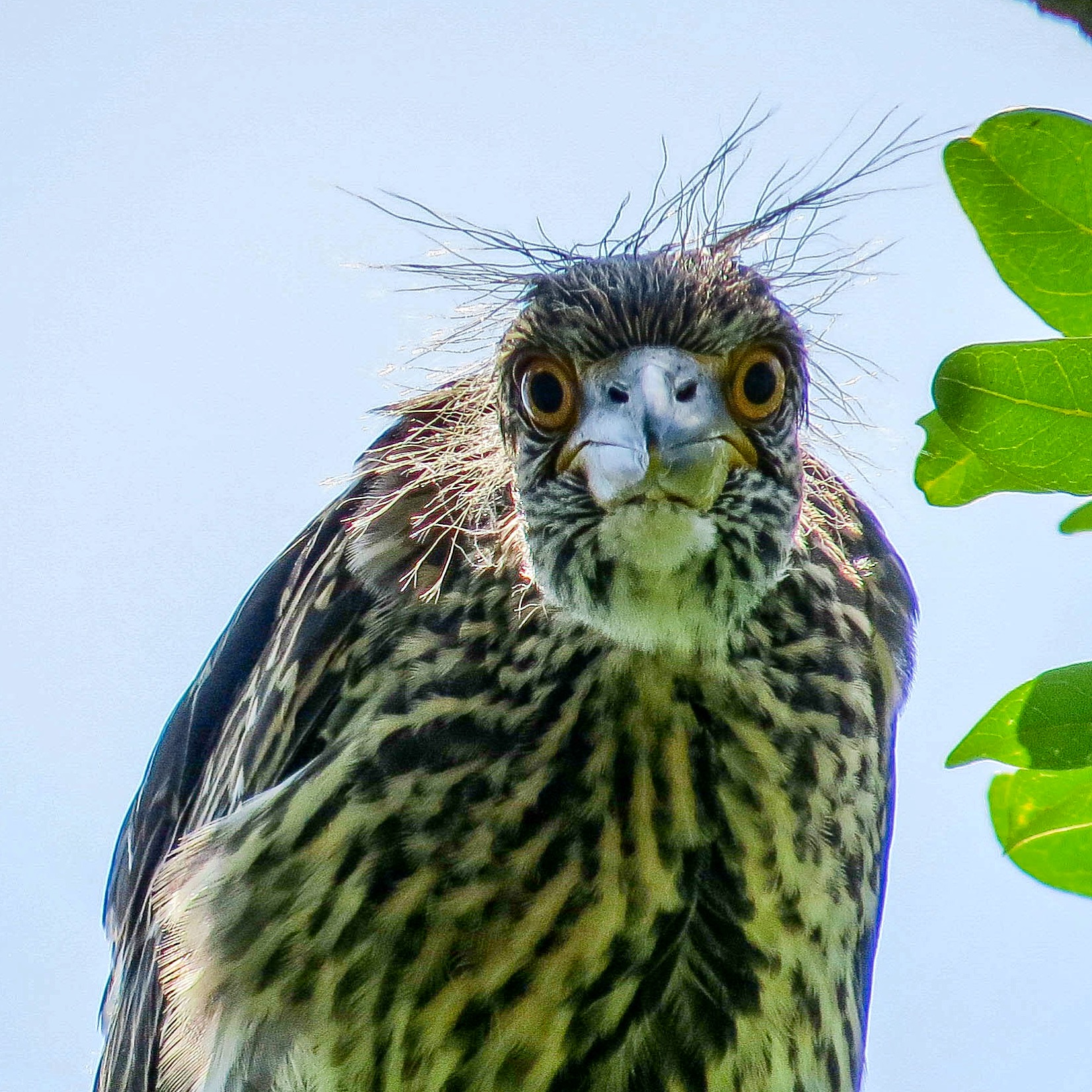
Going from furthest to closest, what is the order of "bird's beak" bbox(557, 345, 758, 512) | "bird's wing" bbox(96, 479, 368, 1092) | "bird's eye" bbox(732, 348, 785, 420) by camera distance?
1. "bird's wing" bbox(96, 479, 368, 1092)
2. "bird's eye" bbox(732, 348, 785, 420)
3. "bird's beak" bbox(557, 345, 758, 512)

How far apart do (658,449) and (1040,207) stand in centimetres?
83

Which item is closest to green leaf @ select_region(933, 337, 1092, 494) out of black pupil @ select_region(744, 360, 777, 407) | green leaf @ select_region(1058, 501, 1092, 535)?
green leaf @ select_region(1058, 501, 1092, 535)

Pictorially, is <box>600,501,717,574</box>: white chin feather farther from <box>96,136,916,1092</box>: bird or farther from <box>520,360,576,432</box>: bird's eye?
<box>520,360,576,432</box>: bird's eye

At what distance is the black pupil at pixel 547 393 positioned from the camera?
9.83 ft

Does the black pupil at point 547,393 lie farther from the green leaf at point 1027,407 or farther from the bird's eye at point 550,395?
the green leaf at point 1027,407

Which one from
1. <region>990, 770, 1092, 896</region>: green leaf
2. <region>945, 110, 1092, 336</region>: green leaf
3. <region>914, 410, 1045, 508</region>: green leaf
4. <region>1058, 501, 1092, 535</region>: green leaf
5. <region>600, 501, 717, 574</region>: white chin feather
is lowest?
<region>990, 770, 1092, 896</region>: green leaf

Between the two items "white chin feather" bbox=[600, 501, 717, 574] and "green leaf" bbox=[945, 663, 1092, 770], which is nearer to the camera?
"green leaf" bbox=[945, 663, 1092, 770]

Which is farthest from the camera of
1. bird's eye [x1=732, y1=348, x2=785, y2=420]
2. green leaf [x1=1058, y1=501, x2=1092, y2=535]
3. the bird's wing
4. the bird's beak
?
the bird's wing

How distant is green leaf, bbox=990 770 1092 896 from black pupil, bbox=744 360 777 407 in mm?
1040

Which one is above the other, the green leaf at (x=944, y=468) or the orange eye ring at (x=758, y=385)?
the orange eye ring at (x=758, y=385)

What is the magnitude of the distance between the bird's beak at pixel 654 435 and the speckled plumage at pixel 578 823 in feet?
Answer: 0.15

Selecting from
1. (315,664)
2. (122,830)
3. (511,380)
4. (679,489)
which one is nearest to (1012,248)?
(679,489)

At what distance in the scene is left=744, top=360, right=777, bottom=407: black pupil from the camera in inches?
116

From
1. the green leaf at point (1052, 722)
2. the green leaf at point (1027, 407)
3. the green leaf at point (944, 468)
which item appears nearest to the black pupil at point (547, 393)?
the green leaf at point (944, 468)
